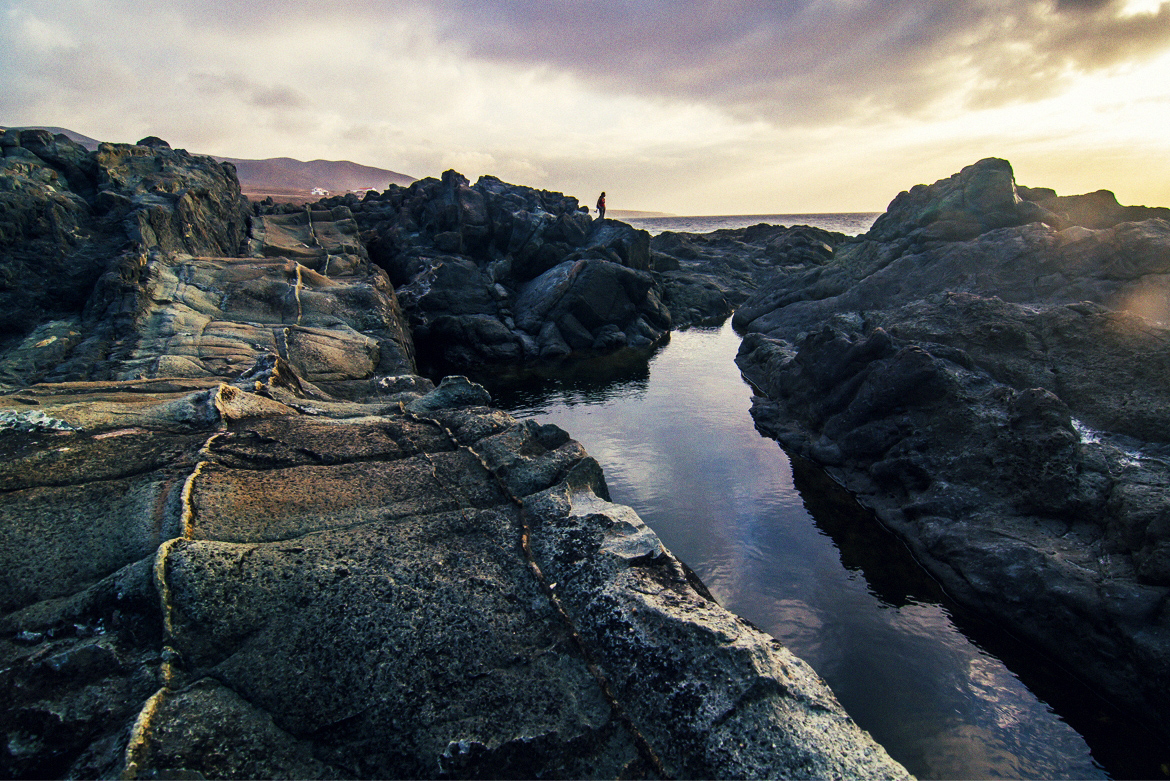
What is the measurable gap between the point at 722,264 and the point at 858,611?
5681 cm

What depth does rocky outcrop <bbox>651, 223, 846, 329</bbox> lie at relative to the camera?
4991cm

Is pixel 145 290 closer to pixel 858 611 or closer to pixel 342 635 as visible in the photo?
pixel 342 635

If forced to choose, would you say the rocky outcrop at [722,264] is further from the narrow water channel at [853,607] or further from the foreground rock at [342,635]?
the foreground rock at [342,635]

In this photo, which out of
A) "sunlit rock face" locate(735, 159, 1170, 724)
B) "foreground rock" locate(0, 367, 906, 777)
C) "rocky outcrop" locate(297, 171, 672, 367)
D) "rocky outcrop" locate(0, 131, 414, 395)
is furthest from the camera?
"rocky outcrop" locate(297, 171, 672, 367)

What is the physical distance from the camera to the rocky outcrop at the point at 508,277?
3312 centimetres

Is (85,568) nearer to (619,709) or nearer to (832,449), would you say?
(619,709)

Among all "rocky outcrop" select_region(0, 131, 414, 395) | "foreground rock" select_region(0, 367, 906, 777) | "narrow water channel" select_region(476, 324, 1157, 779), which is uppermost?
"rocky outcrop" select_region(0, 131, 414, 395)

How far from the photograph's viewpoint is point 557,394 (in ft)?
88.1

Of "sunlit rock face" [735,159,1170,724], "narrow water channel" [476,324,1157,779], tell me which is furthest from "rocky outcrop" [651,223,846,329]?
"narrow water channel" [476,324,1157,779]

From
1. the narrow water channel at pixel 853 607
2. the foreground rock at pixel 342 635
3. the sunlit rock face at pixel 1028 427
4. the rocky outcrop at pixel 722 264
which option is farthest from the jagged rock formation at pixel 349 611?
the rocky outcrop at pixel 722 264

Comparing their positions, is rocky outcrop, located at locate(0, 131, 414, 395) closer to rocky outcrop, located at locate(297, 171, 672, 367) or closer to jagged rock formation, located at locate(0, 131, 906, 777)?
jagged rock formation, located at locate(0, 131, 906, 777)

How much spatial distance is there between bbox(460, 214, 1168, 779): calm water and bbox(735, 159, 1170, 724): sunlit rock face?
27.0 inches

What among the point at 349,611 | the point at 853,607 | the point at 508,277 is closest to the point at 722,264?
the point at 508,277

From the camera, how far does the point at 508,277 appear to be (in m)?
40.0
